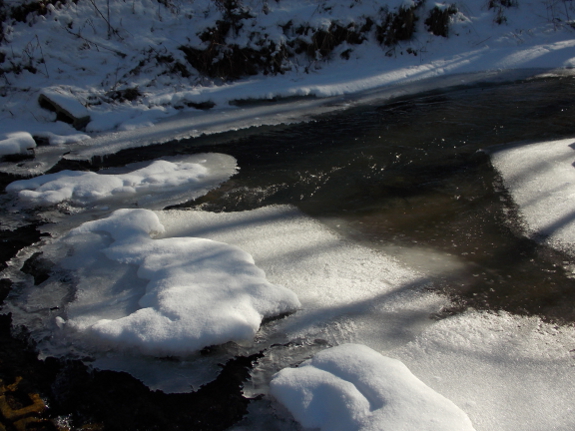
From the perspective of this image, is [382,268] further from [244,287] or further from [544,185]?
[544,185]

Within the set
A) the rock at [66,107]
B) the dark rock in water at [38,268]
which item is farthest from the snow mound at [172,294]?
the rock at [66,107]

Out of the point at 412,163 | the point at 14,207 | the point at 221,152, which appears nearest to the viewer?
the point at 14,207

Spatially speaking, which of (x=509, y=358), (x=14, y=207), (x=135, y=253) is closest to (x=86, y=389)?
(x=135, y=253)

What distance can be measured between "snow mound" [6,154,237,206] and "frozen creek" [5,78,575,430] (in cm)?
11

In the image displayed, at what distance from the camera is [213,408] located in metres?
2.48

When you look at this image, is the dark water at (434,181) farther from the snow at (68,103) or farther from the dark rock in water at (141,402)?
the snow at (68,103)

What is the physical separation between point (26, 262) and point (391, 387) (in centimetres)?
304

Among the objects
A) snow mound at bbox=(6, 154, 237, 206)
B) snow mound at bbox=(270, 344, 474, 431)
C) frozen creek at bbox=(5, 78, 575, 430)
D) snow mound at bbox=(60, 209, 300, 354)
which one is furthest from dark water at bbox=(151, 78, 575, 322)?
snow mound at bbox=(60, 209, 300, 354)

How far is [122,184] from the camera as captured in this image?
5.28 m

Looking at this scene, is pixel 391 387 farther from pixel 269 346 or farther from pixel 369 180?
pixel 369 180

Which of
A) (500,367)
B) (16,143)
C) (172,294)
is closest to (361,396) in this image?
(500,367)

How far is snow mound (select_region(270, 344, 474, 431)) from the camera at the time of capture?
2.15 m

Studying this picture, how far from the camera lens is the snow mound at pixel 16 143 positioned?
A: 20.6 feet

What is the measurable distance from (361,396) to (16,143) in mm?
5926
